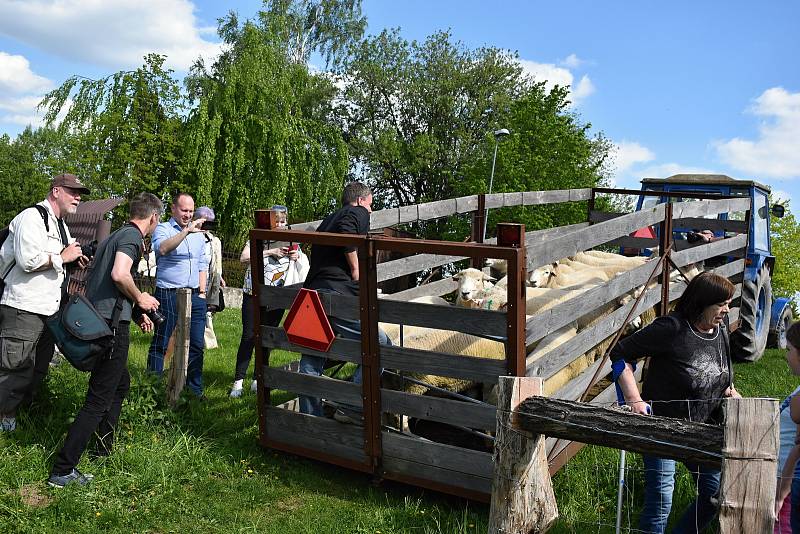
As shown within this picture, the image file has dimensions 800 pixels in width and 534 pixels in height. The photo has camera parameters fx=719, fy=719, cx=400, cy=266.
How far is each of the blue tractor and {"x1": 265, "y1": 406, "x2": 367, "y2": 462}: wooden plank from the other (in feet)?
17.4

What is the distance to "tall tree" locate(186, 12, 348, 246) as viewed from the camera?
2198 cm

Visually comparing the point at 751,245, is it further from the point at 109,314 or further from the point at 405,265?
the point at 109,314

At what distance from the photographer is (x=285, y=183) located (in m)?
23.3

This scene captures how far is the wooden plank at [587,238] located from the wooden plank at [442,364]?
597 mm

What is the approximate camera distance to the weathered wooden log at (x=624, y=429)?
2430mm

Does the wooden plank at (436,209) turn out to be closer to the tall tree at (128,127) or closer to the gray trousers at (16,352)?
the gray trousers at (16,352)

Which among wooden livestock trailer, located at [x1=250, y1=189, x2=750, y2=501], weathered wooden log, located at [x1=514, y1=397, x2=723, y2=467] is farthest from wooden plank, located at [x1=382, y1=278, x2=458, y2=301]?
weathered wooden log, located at [x1=514, y1=397, x2=723, y2=467]

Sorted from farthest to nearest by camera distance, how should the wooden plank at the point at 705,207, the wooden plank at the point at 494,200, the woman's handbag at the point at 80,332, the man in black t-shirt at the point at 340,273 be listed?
the wooden plank at the point at 494,200, the wooden plank at the point at 705,207, the man in black t-shirt at the point at 340,273, the woman's handbag at the point at 80,332

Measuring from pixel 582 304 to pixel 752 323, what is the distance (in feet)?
17.7

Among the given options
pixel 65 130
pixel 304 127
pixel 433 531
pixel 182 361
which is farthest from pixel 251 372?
pixel 304 127

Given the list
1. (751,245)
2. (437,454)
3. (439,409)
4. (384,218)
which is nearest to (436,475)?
(437,454)

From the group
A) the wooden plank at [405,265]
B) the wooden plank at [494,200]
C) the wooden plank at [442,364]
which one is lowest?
the wooden plank at [442,364]

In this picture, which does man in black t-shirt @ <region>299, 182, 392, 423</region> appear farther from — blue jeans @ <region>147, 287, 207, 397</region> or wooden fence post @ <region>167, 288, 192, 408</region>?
blue jeans @ <region>147, 287, 207, 397</region>

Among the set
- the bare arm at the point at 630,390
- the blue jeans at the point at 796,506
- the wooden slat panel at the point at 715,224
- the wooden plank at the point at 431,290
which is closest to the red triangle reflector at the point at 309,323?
the wooden plank at the point at 431,290
